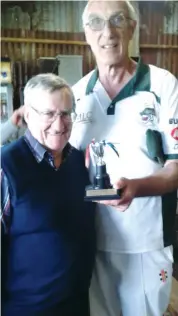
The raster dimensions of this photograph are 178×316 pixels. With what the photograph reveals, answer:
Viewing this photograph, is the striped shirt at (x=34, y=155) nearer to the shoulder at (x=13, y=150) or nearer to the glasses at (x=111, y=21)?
the shoulder at (x=13, y=150)

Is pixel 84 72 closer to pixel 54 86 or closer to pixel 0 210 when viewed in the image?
pixel 54 86

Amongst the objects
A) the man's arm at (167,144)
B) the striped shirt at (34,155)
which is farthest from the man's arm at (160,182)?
the striped shirt at (34,155)

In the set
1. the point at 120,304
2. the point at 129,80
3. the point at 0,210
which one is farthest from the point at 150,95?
the point at 120,304

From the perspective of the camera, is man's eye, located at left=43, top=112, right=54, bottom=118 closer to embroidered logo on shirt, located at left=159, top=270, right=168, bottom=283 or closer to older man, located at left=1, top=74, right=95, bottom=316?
older man, located at left=1, top=74, right=95, bottom=316

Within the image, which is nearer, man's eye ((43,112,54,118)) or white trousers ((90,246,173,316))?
man's eye ((43,112,54,118))

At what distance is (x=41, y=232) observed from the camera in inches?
20.4

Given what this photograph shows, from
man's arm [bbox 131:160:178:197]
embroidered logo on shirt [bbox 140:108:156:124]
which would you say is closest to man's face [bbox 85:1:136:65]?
embroidered logo on shirt [bbox 140:108:156:124]

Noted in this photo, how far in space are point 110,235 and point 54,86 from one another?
0.30 m

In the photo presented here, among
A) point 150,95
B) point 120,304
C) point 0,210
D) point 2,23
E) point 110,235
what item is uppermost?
point 2,23

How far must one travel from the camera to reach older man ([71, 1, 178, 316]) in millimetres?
568

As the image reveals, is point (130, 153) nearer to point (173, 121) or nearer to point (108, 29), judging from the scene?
point (173, 121)

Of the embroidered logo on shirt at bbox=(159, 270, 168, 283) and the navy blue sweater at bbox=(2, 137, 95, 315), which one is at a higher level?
the navy blue sweater at bbox=(2, 137, 95, 315)

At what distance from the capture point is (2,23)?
0.70m

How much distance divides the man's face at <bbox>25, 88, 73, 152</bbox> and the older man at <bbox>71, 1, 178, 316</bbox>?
83 mm
